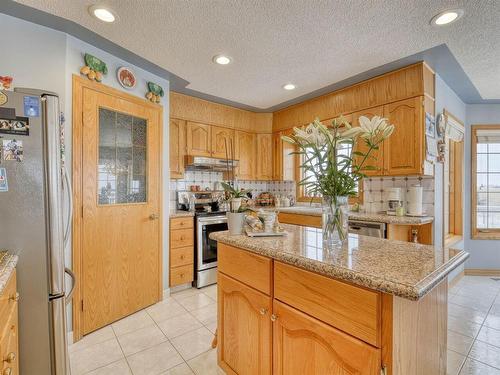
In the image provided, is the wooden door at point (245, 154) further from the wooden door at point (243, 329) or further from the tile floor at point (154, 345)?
the wooden door at point (243, 329)

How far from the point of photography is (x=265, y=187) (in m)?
4.89

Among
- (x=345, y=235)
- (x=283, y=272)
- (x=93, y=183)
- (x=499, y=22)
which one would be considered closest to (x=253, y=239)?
(x=283, y=272)

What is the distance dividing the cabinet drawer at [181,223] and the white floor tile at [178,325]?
3.21 feet

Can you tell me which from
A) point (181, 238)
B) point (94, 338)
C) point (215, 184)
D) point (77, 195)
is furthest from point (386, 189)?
point (94, 338)

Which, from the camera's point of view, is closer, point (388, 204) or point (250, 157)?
point (388, 204)

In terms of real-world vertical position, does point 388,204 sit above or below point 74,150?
below

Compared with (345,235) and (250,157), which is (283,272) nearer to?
(345,235)

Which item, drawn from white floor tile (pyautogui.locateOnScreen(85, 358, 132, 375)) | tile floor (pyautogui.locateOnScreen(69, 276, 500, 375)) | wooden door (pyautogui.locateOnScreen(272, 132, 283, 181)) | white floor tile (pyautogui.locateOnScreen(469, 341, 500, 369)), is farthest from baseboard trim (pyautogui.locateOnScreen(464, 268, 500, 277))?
white floor tile (pyautogui.locateOnScreen(85, 358, 132, 375))

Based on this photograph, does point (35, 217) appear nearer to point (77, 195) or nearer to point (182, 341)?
point (77, 195)

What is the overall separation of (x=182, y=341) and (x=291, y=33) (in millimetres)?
2657

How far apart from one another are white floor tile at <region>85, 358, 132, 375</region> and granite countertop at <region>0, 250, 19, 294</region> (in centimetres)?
104

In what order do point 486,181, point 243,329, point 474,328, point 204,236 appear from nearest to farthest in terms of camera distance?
point 243,329 → point 474,328 → point 204,236 → point 486,181

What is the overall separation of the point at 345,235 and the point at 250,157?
3.14 meters

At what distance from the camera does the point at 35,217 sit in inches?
54.9
